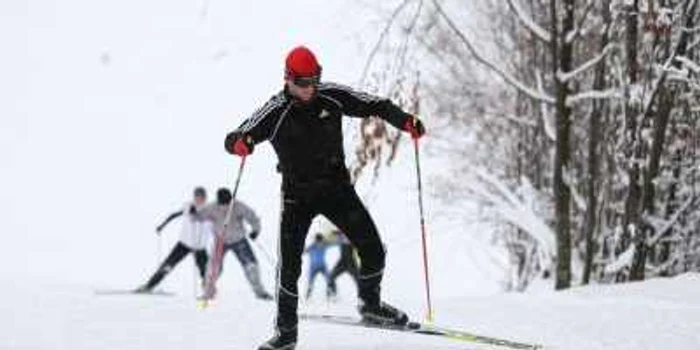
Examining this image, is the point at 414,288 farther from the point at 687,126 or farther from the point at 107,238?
the point at 687,126

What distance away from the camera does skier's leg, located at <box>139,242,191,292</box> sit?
16000 millimetres

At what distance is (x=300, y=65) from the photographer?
6758 millimetres

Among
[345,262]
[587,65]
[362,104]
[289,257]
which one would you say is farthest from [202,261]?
[362,104]

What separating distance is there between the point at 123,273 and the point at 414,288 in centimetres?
914

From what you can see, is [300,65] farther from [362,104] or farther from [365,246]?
[365,246]

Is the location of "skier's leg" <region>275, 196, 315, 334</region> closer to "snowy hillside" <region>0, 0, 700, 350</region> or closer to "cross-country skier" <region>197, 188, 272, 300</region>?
"snowy hillside" <region>0, 0, 700, 350</region>

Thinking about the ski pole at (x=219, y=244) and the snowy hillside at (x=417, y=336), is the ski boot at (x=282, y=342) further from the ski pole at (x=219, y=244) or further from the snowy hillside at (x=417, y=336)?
the ski pole at (x=219, y=244)

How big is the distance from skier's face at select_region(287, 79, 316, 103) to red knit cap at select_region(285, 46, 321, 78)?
53 mm

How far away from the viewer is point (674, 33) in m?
11.1

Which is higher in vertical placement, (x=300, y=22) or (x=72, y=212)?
(x=300, y=22)

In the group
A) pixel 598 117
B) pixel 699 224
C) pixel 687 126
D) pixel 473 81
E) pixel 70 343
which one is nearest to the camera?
pixel 70 343

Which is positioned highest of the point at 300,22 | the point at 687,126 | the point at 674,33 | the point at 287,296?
the point at 300,22

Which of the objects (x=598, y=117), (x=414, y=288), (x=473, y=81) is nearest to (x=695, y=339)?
(x=598, y=117)

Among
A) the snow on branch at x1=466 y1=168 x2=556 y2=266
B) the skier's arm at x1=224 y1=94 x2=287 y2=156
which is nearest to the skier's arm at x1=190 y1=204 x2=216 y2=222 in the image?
the snow on branch at x1=466 y1=168 x2=556 y2=266
